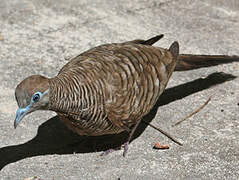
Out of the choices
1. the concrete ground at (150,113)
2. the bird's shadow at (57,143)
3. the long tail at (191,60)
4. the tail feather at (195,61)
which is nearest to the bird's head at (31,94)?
the concrete ground at (150,113)

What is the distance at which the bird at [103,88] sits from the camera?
3.97 m

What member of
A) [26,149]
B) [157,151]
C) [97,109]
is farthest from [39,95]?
[157,151]

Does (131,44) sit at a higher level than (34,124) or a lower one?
higher

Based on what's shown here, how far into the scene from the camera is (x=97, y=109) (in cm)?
430

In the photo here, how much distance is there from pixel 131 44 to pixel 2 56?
86.4 inches

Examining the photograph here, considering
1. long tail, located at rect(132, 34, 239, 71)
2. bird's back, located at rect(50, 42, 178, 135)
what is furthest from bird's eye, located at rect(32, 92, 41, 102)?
long tail, located at rect(132, 34, 239, 71)

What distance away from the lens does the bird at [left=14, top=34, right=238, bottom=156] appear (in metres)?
3.97

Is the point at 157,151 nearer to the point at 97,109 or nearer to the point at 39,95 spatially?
the point at 97,109

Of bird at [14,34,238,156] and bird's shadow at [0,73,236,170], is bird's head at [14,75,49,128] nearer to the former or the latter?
bird at [14,34,238,156]

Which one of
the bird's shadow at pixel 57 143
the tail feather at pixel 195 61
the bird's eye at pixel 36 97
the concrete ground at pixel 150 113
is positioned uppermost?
the bird's eye at pixel 36 97

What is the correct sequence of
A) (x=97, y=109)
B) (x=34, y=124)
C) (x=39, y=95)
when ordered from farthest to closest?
1. (x=34, y=124)
2. (x=97, y=109)
3. (x=39, y=95)

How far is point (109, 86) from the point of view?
4414mm

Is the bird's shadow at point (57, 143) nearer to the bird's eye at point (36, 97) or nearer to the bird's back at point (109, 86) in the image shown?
the bird's back at point (109, 86)

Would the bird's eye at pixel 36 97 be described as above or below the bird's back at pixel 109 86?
above
